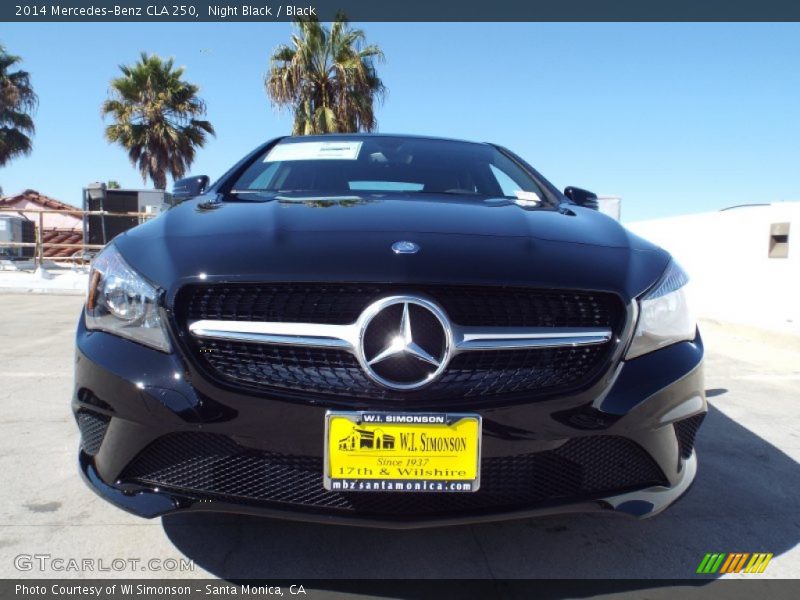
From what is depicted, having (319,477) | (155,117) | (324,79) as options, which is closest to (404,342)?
(319,477)

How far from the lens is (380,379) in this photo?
146cm

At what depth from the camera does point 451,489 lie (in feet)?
4.87

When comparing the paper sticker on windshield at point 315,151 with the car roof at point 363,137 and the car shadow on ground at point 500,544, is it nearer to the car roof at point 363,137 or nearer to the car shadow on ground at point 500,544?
the car roof at point 363,137

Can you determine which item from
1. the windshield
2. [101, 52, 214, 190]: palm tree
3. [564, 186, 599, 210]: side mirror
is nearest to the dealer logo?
the windshield

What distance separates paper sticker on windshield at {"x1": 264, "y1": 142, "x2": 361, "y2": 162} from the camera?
288 centimetres

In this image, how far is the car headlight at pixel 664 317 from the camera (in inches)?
63.6

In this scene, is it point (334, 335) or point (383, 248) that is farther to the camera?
point (383, 248)

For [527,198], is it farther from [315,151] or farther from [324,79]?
[324,79]

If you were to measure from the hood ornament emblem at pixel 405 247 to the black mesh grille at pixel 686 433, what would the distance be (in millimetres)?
848

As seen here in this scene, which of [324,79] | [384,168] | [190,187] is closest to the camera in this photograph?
[190,187]

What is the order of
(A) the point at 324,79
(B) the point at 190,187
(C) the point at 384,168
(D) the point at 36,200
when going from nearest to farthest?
1. (B) the point at 190,187
2. (C) the point at 384,168
3. (A) the point at 324,79
4. (D) the point at 36,200

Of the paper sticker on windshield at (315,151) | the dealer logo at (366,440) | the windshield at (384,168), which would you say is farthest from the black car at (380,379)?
the paper sticker on windshield at (315,151)

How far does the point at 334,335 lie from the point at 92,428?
71 centimetres

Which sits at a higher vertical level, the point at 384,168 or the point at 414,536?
the point at 384,168
